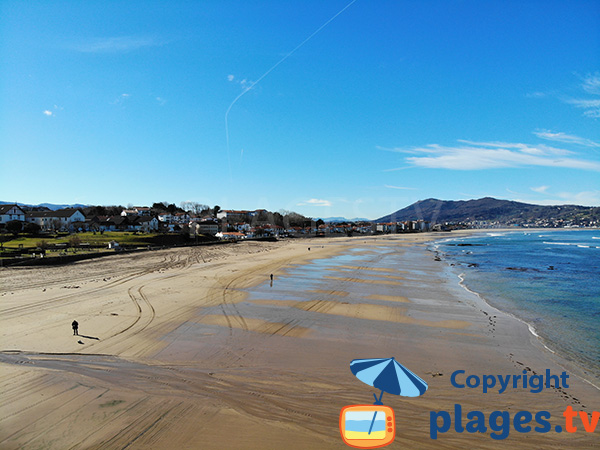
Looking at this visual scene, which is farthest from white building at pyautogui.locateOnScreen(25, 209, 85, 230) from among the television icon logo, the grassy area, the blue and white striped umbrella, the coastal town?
the television icon logo

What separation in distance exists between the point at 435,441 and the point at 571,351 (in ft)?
30.7

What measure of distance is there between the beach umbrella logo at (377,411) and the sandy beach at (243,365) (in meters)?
0.28

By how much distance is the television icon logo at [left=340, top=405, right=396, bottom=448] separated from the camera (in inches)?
261

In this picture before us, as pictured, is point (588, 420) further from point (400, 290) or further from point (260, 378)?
point (400, 290)

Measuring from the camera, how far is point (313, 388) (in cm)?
880

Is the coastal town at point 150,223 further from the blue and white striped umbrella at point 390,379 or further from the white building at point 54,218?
the blue and white striped umbrella at point 390,379

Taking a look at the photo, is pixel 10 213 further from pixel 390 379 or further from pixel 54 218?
pixel 390 379

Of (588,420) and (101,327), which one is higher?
(101,327)

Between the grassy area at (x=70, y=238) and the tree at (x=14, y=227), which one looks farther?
the tree at (x=14, y=227)

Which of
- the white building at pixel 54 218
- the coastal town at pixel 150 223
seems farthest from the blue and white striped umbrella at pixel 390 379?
the white building at pixel 54 218

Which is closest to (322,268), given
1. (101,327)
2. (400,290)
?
(400,290)

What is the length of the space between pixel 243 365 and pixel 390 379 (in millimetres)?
4954

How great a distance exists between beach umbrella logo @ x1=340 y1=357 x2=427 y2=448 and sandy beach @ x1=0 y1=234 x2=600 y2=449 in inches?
11.2

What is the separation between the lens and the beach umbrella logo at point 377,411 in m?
6.71
